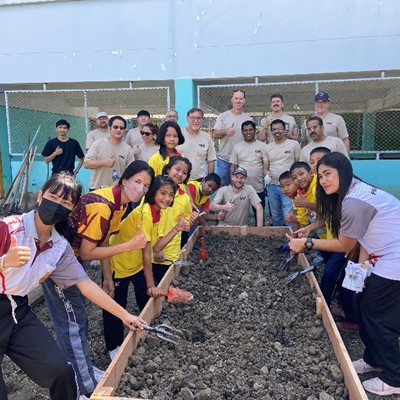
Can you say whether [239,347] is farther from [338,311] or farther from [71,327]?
[338,311]

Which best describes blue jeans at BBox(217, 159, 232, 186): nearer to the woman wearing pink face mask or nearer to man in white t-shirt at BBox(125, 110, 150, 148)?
man in white t-shirt at BBox(125, 110, 150, 148)

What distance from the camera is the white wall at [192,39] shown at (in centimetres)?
771

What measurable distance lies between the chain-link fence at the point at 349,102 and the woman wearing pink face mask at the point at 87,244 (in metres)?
5.76

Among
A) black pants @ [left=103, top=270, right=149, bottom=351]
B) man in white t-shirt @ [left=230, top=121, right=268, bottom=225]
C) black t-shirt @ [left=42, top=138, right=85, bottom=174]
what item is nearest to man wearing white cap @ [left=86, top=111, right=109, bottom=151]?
black t-shirt @ [left=42, top=138, right=85, bottom=174]

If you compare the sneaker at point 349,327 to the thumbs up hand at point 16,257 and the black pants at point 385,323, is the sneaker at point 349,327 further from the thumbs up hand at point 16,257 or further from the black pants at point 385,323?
the thumbs up hand at point 16,257

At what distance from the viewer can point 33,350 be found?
2160 millimetres

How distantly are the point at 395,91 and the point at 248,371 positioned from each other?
31.3ft

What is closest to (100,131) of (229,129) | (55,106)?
(229,129)

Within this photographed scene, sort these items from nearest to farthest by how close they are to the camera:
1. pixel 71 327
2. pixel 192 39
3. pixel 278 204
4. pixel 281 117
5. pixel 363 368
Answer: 1. pixel 71 327
2. pixel 363 368
3. pixel 278 204
4. pixel 281 117
5. pixel 192 39

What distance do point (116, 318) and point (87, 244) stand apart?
84cm

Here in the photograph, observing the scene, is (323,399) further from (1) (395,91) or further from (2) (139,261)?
(1) (395,91)

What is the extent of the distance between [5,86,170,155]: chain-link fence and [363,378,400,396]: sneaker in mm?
8005

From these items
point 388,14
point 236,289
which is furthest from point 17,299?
point 388,14

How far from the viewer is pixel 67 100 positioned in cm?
1200
